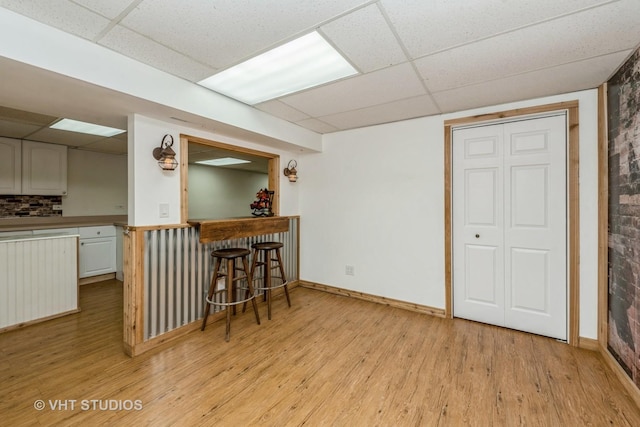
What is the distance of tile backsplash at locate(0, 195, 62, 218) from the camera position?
165 inches

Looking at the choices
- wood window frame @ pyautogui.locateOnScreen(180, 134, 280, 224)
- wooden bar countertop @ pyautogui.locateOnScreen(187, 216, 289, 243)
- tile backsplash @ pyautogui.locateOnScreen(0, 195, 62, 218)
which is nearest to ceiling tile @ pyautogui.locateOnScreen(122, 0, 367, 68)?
wood window frame @ pyautogui.locateOnScreen(180, 134, 280, 224)

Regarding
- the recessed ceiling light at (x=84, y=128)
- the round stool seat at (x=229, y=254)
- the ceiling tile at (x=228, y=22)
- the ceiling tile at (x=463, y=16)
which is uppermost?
the recessed ceiling light at (x=84, y=128)

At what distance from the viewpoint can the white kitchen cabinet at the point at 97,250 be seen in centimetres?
418

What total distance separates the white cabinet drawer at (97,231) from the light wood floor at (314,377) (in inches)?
65.1

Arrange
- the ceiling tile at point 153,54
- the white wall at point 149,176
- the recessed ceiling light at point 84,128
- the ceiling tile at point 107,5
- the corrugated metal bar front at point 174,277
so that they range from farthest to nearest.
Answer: the recessed ceiling light at point 84,128, the corrugated metal bar front at point 174,277, the white wall at point 149,176, the ceiling tile at point 153,54, the ceiling tile at point 107,5

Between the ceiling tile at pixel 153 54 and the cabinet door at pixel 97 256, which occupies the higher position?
the ceiling tile at pixel 153 54

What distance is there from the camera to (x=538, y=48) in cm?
180

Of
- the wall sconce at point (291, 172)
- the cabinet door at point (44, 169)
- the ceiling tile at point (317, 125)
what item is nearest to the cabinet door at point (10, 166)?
the cabinet door at point (44, 169)

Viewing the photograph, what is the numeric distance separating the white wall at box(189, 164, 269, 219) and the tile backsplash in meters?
2.40

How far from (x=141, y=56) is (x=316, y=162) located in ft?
8.39

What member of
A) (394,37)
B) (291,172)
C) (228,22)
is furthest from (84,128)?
(394,37)

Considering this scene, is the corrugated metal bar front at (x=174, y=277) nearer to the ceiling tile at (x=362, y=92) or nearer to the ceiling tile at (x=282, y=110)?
the ceiling tile at (x=282, y=110)

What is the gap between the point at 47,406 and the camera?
175 centimetres

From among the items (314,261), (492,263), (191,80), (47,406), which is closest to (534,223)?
(492,263)
